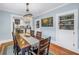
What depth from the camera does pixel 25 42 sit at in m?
1.82

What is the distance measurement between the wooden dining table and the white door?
0.38 meters

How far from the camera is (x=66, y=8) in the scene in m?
1.77

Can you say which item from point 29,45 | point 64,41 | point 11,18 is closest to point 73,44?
point 64,41

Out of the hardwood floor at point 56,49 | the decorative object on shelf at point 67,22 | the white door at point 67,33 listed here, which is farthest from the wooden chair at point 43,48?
the decorative object on shelf at point 67,22

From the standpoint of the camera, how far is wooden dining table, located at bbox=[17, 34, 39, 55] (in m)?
Result: 1.80

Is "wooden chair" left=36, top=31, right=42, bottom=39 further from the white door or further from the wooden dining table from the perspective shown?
the white door

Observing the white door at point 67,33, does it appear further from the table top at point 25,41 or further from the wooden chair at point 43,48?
the table top at point 25,41

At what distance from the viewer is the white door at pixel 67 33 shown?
5.71 ft

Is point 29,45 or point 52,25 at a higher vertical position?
point 52,25

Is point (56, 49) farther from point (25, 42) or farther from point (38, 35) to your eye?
point (25, 42)

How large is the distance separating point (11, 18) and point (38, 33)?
18.9 inches

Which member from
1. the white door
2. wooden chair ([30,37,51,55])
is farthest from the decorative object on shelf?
wooden chair ([30,37,51,55])
